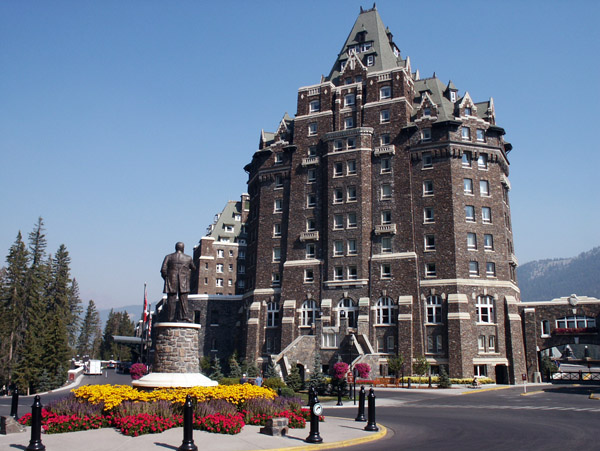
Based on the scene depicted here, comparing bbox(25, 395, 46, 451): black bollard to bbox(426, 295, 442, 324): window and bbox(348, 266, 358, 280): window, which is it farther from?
bbox(348, 266, 358, 280): window

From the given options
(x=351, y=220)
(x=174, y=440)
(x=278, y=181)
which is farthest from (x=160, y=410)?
(x=278, y=181)

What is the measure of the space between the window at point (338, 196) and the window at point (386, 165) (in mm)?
5092

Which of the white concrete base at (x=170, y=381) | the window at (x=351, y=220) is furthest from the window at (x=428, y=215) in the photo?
the white concrete base at (x=170, y=381)

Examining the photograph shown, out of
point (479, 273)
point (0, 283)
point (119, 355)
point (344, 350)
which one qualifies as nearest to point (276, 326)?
point (344, 350)

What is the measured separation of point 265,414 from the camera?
18656 mm

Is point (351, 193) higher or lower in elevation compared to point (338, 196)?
higher

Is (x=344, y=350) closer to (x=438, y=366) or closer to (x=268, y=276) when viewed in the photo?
(x=438, y=366)

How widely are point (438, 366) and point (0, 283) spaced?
54953mm

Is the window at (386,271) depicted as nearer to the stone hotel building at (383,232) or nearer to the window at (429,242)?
the stone hotel building at (383,232)

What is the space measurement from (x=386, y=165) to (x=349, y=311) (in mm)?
16477

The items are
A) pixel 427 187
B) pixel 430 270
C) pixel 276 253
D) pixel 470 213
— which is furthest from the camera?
pixel 276 253

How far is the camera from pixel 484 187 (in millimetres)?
58344

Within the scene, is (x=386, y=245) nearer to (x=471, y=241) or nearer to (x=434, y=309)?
(x=434, y=309)

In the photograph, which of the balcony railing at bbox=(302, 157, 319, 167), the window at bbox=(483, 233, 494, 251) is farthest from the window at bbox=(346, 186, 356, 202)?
the window at bbox=(483, 233, 494, 251)
